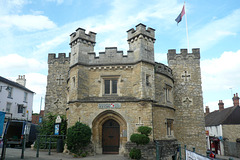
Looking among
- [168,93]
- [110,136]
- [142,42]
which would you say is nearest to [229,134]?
[168,93]

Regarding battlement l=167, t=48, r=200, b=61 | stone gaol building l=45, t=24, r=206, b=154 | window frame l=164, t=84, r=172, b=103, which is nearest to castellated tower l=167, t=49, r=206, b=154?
battlement l=167, t=48, r=200, b=61

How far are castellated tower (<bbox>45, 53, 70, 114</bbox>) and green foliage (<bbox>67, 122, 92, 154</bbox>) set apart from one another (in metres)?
9.08

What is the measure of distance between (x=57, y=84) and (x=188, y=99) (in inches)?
544

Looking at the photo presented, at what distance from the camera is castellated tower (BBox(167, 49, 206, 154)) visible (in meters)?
19.2

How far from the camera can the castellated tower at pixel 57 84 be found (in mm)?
21766

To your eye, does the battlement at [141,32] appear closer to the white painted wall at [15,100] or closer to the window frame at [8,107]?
Answer: the white painted wall at [15,100]

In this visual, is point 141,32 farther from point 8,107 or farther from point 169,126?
point 8,107

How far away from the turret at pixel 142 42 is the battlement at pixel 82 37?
279 cm

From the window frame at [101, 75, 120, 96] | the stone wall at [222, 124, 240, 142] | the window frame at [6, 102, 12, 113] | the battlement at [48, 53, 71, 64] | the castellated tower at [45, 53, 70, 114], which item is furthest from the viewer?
the stone wall at [222, 124, 240, 142]

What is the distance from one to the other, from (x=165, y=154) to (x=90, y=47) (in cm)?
958

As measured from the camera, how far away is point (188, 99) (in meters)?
20.0

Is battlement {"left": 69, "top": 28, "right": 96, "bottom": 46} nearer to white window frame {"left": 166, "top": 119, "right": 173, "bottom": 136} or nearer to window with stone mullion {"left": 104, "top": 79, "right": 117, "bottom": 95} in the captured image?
window with stone mullion {"left": 104, "top": 79, "right": 117, "bottom": 95}

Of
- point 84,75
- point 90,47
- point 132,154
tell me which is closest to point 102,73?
point 84,75

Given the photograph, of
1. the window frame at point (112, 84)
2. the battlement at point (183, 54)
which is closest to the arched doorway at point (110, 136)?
the window frame at point (112, 84)
